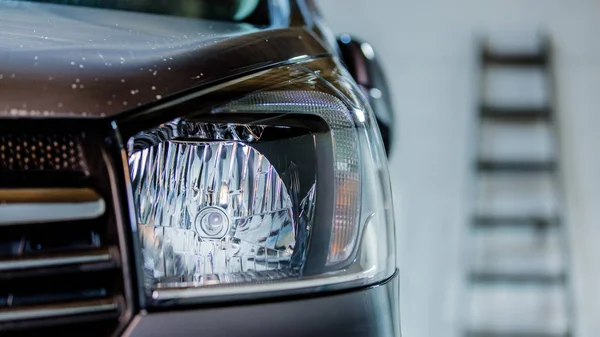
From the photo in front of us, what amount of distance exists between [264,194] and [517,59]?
2714mm

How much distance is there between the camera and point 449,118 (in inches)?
125

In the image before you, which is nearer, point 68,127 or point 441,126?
point 68,127

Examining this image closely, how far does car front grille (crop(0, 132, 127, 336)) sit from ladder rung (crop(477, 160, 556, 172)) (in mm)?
2676

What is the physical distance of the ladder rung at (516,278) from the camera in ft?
9.96

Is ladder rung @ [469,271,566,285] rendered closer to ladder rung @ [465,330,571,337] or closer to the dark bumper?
ladder rung @ [465,330,571,337]

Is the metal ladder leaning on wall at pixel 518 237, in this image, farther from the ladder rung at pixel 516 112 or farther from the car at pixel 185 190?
the car at pixel 185 190

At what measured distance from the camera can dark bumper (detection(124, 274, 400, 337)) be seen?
63 centimetres

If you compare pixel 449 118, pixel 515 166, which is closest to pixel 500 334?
pixel 515 166

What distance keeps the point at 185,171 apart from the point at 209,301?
0.46 feet

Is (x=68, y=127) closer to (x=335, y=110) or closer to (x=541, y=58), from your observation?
(x=335, y=110)

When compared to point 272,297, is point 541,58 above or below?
above

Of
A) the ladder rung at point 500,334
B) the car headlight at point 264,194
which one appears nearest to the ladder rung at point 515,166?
the ladder rung at point 500,334

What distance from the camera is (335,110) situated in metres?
0.74

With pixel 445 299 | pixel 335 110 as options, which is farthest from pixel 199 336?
pixel 445 299
